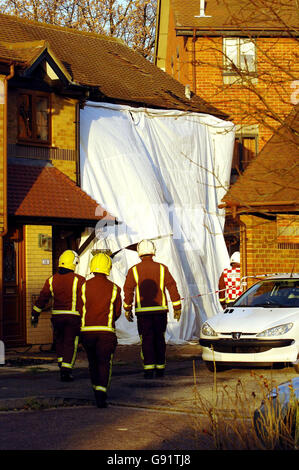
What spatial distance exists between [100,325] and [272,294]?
5117mm

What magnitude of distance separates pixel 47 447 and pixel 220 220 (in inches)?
694

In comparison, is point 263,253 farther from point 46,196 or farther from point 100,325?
point 100,325

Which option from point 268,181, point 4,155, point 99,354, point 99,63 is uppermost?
point 99,63

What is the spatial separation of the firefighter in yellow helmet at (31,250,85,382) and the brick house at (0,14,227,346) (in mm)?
4894

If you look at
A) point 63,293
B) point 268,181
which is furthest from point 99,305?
point 268,181

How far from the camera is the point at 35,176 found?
1978 cm

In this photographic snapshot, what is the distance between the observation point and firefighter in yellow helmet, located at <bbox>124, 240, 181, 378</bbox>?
13.1m

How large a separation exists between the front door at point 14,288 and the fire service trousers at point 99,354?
8949mm

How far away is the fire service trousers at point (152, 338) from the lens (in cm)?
1302

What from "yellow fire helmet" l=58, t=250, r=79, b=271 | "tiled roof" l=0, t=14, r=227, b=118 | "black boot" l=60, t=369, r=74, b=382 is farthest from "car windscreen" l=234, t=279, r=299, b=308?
"tiled roof" l=0, t=14, r=227, b=118

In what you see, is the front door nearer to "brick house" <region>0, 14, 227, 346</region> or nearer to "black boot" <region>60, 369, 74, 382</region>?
"brick house" <region>0, 14, 227, 346</region>

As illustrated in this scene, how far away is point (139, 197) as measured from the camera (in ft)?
73.5

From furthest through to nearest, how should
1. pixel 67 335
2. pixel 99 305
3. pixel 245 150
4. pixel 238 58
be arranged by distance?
pixel 245 150 < pixel 238 58 < pixel 67 335 < pixel 99 305

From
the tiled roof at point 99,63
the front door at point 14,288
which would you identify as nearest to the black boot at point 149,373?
the front door at point 14,288
